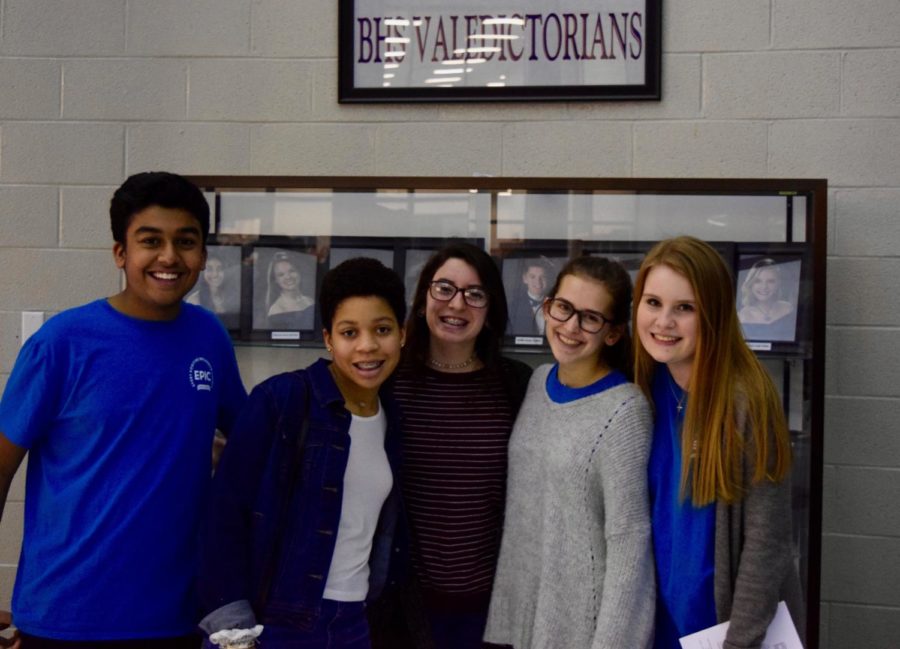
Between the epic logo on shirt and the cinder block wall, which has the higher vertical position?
the cinder block wall

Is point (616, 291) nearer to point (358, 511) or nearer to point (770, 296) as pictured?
point (358, 511)

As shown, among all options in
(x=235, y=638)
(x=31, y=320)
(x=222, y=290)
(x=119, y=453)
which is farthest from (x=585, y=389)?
(x=31, y=320)

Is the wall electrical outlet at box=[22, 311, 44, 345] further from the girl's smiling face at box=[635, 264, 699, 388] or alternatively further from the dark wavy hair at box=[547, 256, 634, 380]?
the girl's smiling face at box=[635, 264, 699, 388]

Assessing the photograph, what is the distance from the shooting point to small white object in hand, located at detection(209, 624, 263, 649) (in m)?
1.62

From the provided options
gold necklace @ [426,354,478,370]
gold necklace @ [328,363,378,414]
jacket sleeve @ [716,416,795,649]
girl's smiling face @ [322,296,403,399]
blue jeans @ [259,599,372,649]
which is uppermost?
girl's smiling face @ [322,296,403,399]

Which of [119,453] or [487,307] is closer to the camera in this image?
[119,453]

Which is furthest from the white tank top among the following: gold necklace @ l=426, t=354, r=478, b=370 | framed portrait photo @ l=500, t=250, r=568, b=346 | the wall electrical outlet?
the wall electrical outlet

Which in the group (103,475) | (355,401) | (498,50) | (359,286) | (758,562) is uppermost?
(498,50)

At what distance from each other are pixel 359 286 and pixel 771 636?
101cm

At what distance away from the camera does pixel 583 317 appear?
6.09 ft

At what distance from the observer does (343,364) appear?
178cm

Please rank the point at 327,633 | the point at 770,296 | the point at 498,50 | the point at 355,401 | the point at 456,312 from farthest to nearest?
the point at 498,50, the point at 770,296, the point at 456,312, the point at 355,401, the point at 327,633

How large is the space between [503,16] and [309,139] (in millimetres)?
716

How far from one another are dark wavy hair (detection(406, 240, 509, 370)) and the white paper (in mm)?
713
